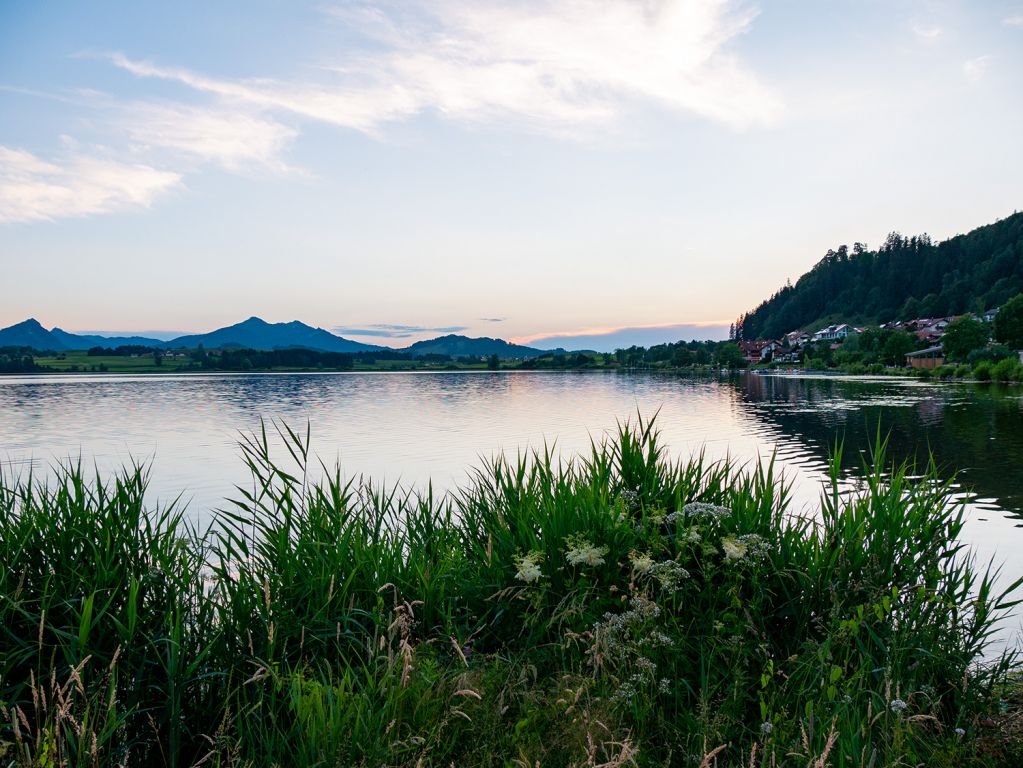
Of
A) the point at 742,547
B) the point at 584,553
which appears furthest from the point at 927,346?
the point at 584,553

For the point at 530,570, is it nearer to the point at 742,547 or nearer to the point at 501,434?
the point at 742,547

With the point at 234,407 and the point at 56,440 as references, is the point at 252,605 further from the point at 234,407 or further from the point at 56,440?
the point at 234,407

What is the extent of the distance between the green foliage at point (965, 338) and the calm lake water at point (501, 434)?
48.4 metres

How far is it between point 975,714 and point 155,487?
24.2 m

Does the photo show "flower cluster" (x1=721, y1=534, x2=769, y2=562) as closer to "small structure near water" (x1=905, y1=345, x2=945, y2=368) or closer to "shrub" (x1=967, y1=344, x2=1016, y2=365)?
"shrub" (x1=967, y1=344, x2=1016, y2=365)

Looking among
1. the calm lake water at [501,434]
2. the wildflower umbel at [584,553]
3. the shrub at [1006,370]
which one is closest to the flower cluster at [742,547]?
the wildflower umbel at [584,553]

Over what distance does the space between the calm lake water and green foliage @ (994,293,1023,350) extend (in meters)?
47.1

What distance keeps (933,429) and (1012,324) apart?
88428 mm

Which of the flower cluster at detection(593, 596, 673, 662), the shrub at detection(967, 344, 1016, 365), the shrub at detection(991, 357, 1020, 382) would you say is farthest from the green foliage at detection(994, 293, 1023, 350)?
the flower cluster at detection(593, 596, 673, 662)

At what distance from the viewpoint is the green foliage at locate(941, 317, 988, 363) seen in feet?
351

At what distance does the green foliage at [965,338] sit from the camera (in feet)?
351

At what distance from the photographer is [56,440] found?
35656 millimetres

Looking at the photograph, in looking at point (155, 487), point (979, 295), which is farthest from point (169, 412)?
point (979, 295)

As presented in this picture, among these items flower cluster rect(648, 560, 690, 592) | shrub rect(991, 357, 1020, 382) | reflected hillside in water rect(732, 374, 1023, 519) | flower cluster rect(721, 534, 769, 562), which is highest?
flower cluster rect(721, 534, 769, 562)
